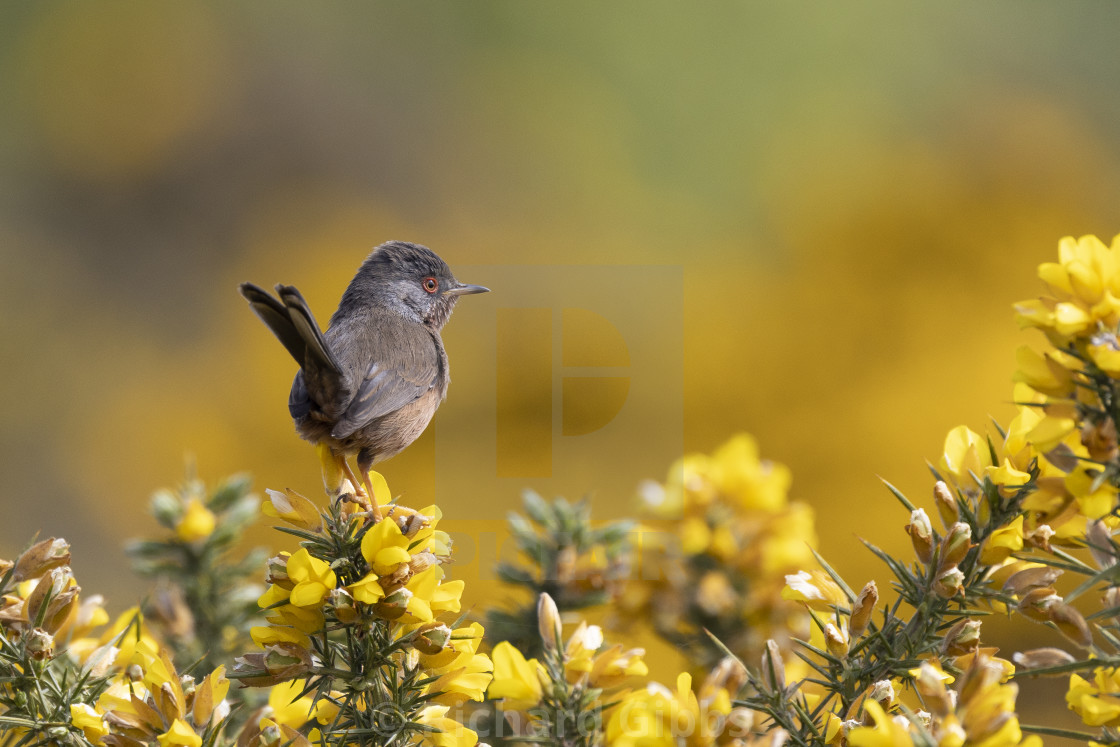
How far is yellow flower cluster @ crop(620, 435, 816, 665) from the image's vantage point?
7.32 ft

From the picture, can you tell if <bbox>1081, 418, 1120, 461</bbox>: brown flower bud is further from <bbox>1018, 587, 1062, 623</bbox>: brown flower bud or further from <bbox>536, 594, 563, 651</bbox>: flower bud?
<bbox>536, 594, 563, 651</bbox>: flower bud

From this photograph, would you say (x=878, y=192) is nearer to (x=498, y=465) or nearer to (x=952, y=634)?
(x=498, y=465)

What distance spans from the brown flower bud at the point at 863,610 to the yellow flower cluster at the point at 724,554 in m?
0.78

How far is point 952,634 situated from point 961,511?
187 millimetres

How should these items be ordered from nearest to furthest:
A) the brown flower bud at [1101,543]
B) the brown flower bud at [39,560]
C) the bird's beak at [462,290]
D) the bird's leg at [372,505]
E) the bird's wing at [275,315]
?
the brown flower bud at [1101,543]
the brown flower bud at [39,560]
the bird's leg at [372,505]
the bird's wing at [275,315]
the bird's beak at [462,290]

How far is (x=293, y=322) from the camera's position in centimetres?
189

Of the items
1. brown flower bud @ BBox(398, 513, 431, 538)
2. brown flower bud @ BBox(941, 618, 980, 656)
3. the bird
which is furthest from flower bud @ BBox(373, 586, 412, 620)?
brown flower bud @ BBox(941, 618, 980, 656)

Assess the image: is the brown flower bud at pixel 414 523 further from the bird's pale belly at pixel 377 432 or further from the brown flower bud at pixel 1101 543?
the brown flower bud at pixel 1101 543

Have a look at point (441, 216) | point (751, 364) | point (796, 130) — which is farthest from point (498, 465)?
point (796, 130)

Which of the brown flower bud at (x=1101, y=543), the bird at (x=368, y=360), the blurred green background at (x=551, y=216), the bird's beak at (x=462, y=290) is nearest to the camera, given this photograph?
the brown flower bud at (x=1101, y=543)

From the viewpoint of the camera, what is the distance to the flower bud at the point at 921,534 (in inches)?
54.5

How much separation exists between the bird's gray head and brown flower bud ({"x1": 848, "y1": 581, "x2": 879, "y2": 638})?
1759 millimetres

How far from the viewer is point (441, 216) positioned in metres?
10.1

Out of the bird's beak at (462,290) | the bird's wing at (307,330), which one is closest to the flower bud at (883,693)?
the bird's wing at (307,330)
